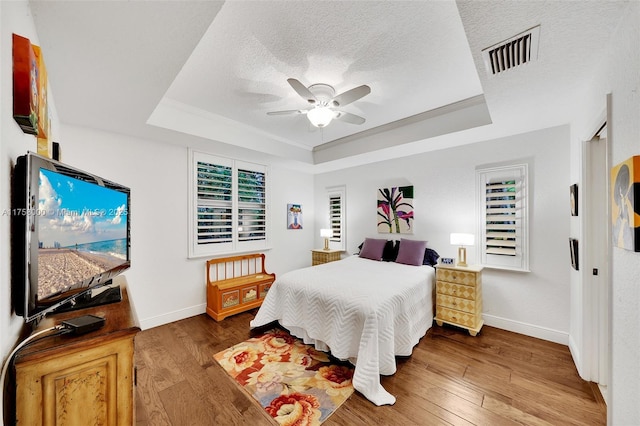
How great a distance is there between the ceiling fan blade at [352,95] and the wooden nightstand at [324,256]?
10.1ft

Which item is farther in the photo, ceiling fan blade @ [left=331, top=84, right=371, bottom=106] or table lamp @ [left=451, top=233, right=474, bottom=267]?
table lamp @ [left=451, top=233, right=474, bottom=267]

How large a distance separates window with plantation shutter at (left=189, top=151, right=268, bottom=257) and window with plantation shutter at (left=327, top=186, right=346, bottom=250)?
136 centimetres

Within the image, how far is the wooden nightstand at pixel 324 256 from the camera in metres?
4.77

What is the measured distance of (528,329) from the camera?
286 centimetres

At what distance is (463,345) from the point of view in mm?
2668

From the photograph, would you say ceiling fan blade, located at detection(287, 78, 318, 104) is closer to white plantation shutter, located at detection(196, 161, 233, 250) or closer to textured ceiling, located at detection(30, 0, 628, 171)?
textured ceiling, located at detection(30, 0, 628, 171)

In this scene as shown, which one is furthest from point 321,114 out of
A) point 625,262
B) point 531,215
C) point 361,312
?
point 531,215

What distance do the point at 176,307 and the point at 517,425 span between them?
369cm

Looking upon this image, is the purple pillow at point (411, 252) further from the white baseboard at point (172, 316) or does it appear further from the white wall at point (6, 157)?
the white wall at point (6, 157)

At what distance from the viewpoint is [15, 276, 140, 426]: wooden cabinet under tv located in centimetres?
88

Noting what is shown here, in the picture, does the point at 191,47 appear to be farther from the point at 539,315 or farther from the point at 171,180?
the point at 539,315

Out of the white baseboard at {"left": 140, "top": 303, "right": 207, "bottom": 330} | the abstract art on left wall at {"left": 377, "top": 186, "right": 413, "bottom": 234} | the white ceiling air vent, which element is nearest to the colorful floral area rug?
the white baseboard at {"left": 140, "top": 303, "right": 207, "bottom": 330}

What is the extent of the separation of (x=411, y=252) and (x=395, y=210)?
0.80 metres

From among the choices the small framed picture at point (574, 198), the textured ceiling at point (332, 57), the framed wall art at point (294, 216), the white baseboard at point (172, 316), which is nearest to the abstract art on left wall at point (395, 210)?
the textured ceiling at point (332, 57)
